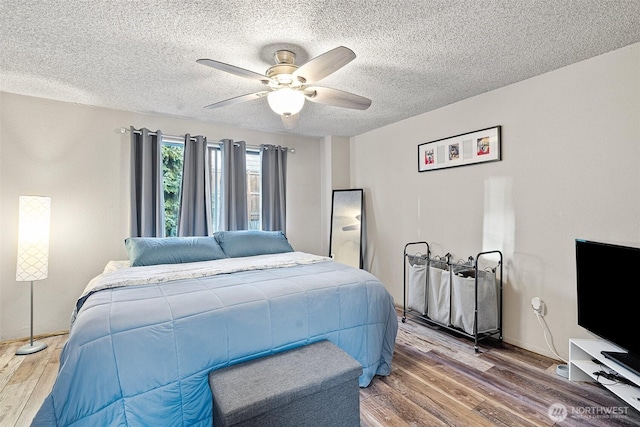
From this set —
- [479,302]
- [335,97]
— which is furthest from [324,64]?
[479,302]

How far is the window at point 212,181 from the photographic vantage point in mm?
3635

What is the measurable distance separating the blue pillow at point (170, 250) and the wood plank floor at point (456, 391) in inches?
40.1

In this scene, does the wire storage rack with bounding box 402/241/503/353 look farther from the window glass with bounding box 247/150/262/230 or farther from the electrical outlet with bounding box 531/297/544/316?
the window glass with bounding box 247/150/262/230

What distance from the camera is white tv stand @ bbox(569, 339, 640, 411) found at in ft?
5.81

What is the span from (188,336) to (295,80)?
1.71 meters

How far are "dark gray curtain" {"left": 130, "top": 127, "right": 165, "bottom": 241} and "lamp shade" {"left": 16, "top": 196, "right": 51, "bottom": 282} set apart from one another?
28.5 inches

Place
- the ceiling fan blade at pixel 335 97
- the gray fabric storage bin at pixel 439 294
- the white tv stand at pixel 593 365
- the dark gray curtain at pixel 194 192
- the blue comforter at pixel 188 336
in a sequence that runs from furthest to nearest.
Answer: the dark gray curtain at pixel 194 192
the gray fabric storage bin at pixel 439 294
the ceiling fan blade at pixel 335 97
the white tv stand at pixel 593 365
the blue comforter at pixel 188 336

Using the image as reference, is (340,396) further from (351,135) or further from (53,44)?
(351,135)

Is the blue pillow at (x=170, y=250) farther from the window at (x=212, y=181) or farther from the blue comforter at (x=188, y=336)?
the blue comforter at (x=188, y=336)

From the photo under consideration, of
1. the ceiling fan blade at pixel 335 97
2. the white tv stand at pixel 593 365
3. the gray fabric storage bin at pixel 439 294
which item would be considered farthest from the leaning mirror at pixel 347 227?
the white tv stand at pixel 593 365

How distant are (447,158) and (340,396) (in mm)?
2596

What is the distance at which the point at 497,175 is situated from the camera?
9.32 feet

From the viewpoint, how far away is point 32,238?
105 inches

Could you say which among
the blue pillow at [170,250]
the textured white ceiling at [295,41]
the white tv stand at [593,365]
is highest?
the textured white ceiling at [295,41]
